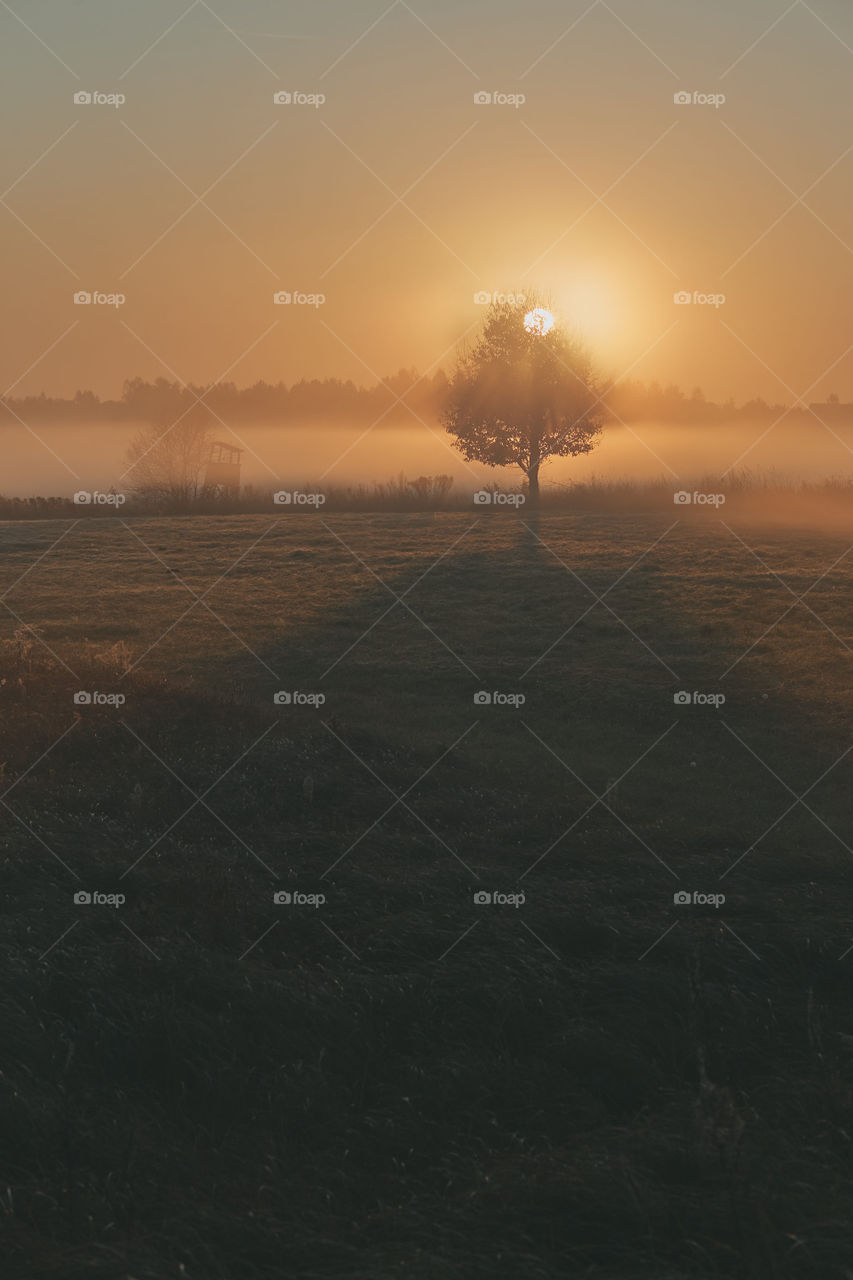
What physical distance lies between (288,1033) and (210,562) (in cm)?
2873

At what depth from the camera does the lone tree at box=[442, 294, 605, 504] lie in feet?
184

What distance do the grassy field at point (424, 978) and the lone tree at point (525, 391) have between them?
117 ft

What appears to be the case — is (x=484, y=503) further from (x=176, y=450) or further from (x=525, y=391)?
(x=176, y=450)

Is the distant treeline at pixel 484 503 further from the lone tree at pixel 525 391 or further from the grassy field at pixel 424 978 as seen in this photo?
the grassy field at pixel 424 978

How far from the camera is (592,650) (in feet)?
83.6

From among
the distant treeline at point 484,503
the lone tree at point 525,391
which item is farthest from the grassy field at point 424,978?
the lone tree at point 525,391

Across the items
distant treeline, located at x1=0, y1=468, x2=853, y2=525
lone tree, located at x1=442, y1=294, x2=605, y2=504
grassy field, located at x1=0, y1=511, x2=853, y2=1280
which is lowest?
grassy field, located at x1=0, y1=511, x2=853, y2=1280

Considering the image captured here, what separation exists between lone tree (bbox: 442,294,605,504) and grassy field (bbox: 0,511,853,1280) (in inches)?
1407

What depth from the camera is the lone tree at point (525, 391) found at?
184 feet

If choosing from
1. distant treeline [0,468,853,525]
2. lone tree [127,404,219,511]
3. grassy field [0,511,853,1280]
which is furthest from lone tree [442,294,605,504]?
grassy field [0,511,853,1280]

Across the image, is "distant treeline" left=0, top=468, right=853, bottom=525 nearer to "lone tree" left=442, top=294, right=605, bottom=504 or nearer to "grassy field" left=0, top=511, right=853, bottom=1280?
Result: "lone tree" left=442, top=294, right=605, bottom=504

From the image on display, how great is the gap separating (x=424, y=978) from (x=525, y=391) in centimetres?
4915

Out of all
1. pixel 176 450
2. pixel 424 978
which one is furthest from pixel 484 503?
pixel 424 978

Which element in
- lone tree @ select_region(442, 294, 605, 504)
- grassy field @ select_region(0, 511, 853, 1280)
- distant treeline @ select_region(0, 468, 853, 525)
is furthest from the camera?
lone tree @ select_region(442, 294, 605, 504)
